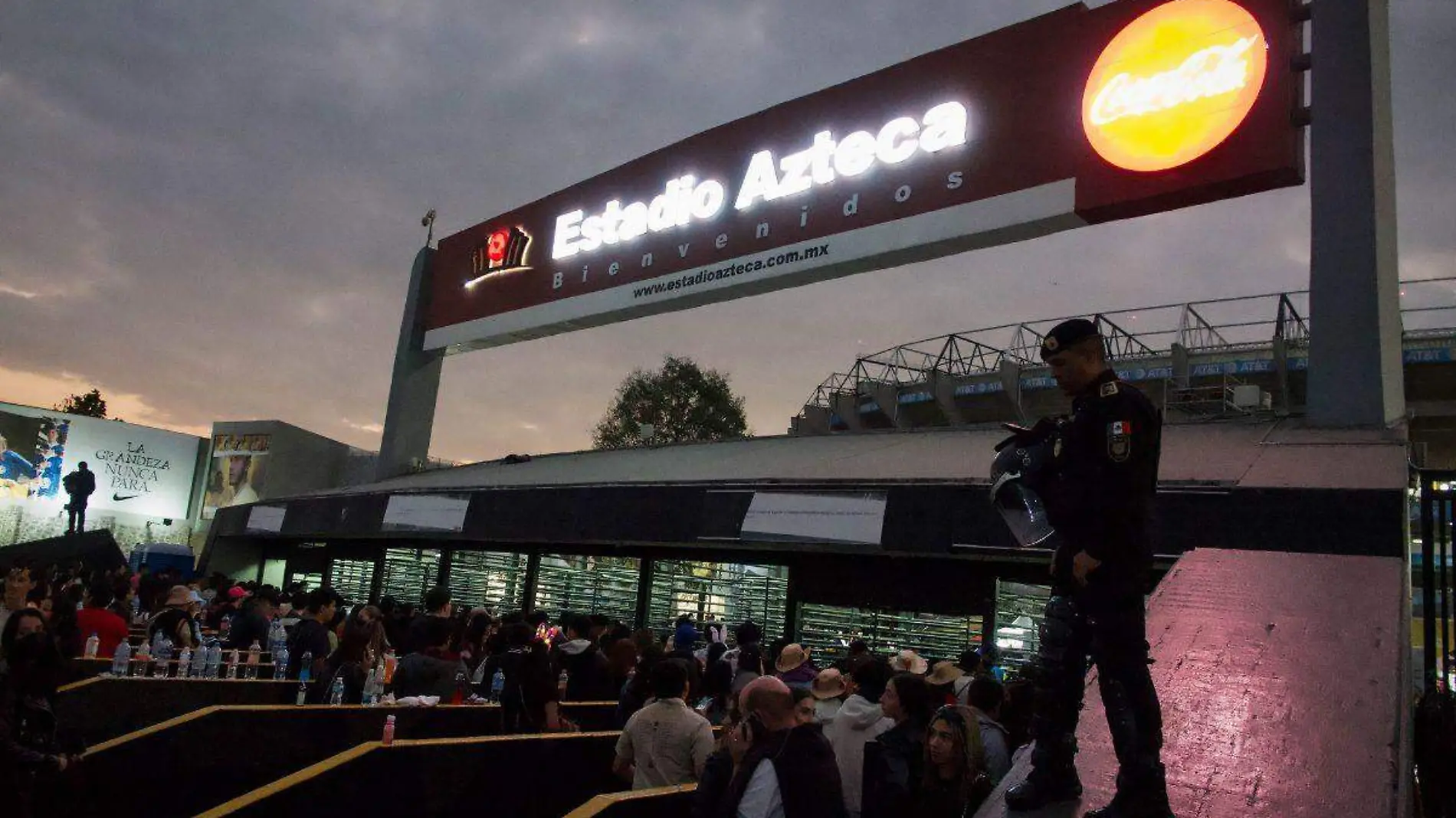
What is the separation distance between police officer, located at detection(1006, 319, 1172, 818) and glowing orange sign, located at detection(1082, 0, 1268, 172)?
29.0 feet

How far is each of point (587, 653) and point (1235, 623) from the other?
17.1 feet

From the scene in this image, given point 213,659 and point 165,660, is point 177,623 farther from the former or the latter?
point 213,659

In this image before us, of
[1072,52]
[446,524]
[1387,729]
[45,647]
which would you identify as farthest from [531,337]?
[1387,729]

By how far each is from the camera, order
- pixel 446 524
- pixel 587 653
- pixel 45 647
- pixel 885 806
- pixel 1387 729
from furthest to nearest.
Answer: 1. pixel 446 524
2. pixel 587 653
3. pixel 45 647
4. pixel 885 806
5. pixel 1387 729

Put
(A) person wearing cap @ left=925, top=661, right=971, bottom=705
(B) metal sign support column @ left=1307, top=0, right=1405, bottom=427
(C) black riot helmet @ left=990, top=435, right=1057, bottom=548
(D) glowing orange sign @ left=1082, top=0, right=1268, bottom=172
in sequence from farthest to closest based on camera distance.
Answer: (D) glowing orange sign @ left=1082, top=0, right=1268, bottom=172 < (B) metal sign support column @ left=1307, top=0, right=1405, bottom=427 < (A) person wearing cap @ left=925, top=661, right=971, bottom=705 < (C) black riot helmet @ left=990, top=435, right=1057, bottom=548

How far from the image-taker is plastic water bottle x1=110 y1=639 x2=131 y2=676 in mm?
7816

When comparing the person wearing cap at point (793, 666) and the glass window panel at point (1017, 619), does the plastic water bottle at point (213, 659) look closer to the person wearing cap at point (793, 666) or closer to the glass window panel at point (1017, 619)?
the person wearing cap at point (793, 666)

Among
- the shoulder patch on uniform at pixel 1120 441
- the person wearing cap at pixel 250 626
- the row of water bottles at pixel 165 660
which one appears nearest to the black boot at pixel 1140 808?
the shoulder patch on uniform at pixel 1120 441

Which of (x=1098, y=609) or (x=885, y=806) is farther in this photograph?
(x=885, y=806)

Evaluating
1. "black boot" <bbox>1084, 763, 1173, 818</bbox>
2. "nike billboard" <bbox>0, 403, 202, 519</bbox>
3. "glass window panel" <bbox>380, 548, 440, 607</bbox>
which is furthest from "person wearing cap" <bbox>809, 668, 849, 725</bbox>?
"nike billboard" <bbox>0, 403, 202, 519</bbox>

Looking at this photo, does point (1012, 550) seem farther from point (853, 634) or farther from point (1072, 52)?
point (1072, 52)

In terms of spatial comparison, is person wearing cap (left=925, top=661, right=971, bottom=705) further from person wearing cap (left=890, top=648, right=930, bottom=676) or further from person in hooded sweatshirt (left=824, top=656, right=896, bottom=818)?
person in hooded sweatshirt (left=824, top=656, right=896, bottom=818)

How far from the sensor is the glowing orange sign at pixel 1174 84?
10.2 meters

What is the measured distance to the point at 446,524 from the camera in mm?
16375
